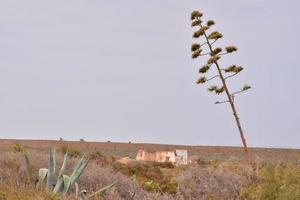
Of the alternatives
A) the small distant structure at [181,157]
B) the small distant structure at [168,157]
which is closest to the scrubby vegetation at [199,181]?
the small distant structure at [181,157]

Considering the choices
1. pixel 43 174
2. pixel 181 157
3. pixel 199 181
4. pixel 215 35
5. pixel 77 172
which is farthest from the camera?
pixel 181 157

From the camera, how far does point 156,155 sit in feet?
152

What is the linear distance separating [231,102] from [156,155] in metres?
21.1

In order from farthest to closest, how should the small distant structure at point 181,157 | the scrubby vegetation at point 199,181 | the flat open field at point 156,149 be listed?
1. the flat open field at point 156,149
2. the small distant structure at point 181,157
3. the scrubby vegetation at point 199,181

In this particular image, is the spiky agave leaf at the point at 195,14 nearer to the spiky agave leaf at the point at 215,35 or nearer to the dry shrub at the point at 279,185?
the spiky agave leaf at the point at 215,35

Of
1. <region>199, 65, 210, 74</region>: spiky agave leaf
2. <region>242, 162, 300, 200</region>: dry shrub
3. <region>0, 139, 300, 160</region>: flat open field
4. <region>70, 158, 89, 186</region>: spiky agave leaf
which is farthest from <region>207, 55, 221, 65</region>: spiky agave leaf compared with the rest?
<region>0, 139, 300, 160</region>: flat open field

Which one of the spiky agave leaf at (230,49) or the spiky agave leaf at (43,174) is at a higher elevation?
the spiky agave leaf at (230,49)

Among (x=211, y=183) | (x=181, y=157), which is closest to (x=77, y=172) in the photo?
(x=211, y=183)

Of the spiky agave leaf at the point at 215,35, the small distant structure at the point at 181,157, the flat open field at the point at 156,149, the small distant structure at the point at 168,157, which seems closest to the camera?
the spiky agave leaf at the point at 215,35

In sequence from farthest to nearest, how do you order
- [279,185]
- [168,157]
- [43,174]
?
[168,157], [279,185], [43,174]

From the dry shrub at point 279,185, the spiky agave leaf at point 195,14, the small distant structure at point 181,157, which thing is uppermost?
the spiky agave leaf at point 195,14

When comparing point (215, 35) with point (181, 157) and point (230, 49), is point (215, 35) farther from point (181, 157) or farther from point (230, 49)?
point (181, 157)

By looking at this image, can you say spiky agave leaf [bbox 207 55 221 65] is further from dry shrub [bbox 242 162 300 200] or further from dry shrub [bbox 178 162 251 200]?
dry shrub [bbox 242 162 300 200]

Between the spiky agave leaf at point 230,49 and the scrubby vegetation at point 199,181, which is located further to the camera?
the spiky agave leaf at point 230,49
